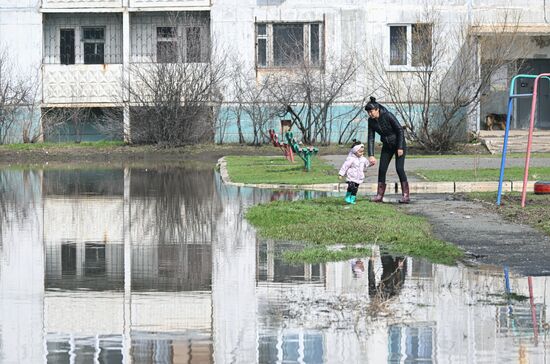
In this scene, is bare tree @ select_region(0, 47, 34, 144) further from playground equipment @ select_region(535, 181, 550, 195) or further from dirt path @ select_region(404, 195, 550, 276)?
dirt path @ select_region(404, 195, 550, 276)

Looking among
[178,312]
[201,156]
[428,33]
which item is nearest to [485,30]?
[428,33]

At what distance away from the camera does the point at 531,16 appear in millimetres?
44500

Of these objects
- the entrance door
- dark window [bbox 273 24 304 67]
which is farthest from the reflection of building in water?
the entrance door

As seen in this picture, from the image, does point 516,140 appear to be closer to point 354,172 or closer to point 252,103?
point 252,103

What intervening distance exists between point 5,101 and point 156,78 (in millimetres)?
6015

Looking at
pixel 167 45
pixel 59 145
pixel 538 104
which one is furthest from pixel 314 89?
pixel 59 145

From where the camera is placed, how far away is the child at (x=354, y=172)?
65.6ft

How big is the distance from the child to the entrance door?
82.7ft

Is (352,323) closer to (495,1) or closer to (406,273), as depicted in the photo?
(406,273)

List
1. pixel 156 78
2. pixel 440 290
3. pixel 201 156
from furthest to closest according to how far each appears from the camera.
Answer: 1. pixel 156 78
2. pixel 201 156
3. pixel 440 290

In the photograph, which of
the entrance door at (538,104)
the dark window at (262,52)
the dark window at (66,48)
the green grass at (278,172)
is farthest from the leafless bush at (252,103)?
the green grass at (278,172)

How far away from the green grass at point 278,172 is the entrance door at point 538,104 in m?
11.7

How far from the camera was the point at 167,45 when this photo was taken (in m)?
46.4

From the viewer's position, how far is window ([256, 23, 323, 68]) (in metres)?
45.9
